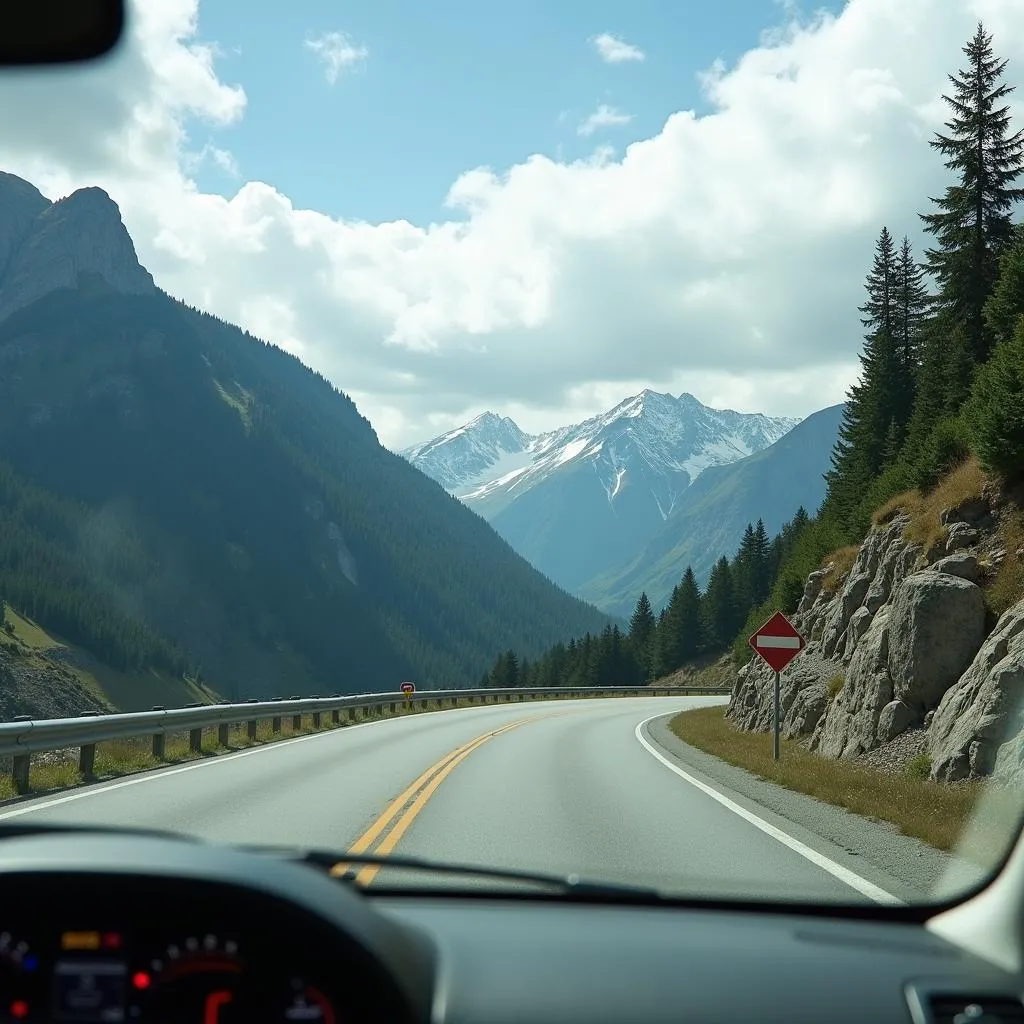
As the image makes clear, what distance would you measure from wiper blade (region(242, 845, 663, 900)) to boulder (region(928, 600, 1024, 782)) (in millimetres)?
10749

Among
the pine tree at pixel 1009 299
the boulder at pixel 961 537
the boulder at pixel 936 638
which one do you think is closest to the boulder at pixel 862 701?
the boulder at pixel 936 638

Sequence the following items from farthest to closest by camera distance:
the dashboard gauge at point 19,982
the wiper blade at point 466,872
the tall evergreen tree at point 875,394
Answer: the tall evergreen tree at point 875,394, the wiper blade at point 466,872, the dashboard gauge at point 19,982

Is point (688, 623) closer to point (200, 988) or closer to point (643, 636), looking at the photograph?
point (643, 636)

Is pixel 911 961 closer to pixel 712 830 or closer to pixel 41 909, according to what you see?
pixel 41 909

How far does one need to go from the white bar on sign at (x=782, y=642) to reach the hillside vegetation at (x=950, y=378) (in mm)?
3262

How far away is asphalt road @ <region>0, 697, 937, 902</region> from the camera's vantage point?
8289 millimetres

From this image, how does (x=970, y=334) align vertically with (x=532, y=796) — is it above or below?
above

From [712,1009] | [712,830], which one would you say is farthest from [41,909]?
[712,830]

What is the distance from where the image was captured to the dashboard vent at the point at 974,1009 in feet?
9.84

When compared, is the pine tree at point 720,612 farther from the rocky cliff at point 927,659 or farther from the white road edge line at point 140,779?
the white road edge line at point 140,779

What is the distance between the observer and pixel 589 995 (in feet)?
9.62

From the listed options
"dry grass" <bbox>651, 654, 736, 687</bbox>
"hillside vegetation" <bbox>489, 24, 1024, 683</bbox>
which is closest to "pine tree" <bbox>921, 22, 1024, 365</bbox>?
"hillside vegetation" <bbox>489, 24, 1024, 683</bbox>

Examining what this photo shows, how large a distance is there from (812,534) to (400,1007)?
172ft

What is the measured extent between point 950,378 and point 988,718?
2814 centimetres
